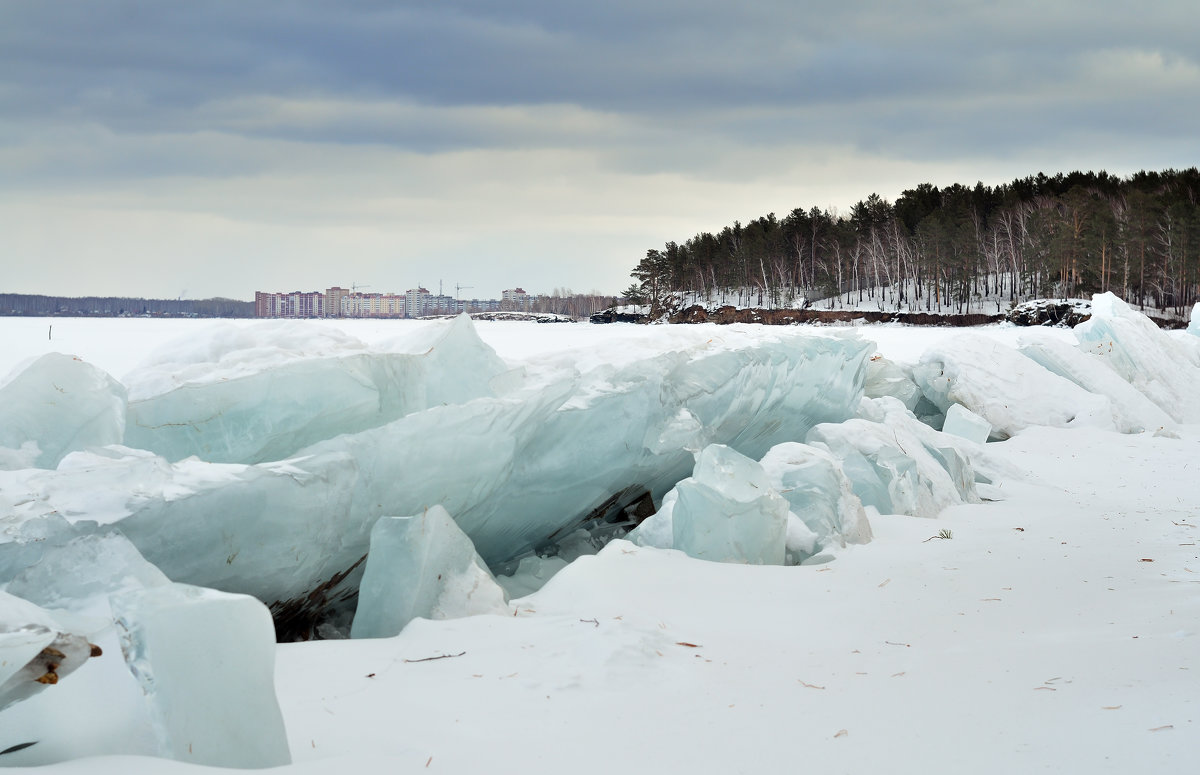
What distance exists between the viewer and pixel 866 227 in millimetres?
72062

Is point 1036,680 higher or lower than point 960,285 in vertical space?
lower

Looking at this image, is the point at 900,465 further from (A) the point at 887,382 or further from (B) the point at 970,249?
(B) the point at 970,249

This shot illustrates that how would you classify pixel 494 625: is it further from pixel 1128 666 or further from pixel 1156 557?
pixel 1156 557

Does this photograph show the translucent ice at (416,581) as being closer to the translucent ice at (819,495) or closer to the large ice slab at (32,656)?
the large ice slab at (32,656)

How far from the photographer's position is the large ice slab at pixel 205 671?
7.43ft

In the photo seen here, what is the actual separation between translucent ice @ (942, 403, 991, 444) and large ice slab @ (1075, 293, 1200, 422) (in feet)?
19.3

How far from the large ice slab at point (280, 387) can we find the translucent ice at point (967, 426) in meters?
6.32

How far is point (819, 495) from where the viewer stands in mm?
6004

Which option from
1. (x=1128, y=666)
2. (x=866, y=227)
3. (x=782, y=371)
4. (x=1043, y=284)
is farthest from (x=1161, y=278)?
(x=1128, y=666)

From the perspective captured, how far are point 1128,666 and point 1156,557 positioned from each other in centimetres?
250

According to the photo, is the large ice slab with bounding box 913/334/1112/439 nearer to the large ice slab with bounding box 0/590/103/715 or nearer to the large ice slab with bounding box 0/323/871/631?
the large ice slab with bounding box 0/323/871/631

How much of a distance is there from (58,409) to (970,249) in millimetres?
63272

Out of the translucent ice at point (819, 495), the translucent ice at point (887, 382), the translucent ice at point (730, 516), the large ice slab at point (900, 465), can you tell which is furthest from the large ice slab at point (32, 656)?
the translucent ice at point (887, 382)

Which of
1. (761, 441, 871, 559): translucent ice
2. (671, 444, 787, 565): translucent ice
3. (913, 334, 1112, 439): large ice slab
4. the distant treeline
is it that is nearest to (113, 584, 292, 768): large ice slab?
(671, 444, 787, 565): translucent ice
